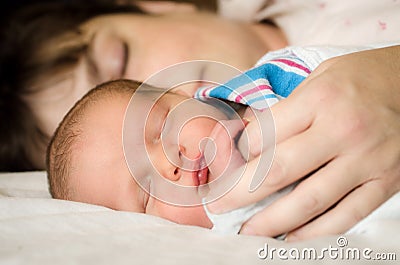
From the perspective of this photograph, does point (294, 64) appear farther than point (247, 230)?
Yes

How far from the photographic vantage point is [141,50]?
1.07m

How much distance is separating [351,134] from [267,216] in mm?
111

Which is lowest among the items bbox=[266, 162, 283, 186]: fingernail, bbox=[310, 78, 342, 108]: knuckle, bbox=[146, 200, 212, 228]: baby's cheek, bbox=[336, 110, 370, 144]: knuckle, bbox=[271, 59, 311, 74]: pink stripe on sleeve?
bbox=[146, 200, 212, 228]: baby's cheek

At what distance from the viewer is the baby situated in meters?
0.63

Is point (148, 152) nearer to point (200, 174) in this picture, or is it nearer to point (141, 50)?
point (200, 174)

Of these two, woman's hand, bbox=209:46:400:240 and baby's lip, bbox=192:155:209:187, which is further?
baby's lip, bbox=192:155:209:187

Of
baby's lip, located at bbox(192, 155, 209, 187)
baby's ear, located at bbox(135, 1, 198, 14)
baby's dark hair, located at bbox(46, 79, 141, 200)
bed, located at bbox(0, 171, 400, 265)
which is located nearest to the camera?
bed, located at bbox(0, 171, 400, 265)

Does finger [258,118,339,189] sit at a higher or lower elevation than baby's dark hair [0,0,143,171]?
higher

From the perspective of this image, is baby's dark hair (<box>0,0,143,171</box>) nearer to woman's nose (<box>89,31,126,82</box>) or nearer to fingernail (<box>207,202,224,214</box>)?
woman's nose (<box>89,31,126,82</box>)

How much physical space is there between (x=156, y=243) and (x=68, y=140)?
282 millimetres

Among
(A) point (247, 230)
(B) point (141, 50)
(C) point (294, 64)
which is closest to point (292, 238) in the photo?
(A) point (247, 230)

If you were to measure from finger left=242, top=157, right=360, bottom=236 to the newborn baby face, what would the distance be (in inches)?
3.8

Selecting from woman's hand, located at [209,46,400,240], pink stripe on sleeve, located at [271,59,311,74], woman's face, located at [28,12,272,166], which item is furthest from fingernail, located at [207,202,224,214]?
woman's face, located at [28,12,272,166]

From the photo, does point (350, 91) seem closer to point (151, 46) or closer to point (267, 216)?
point (267, 216)
